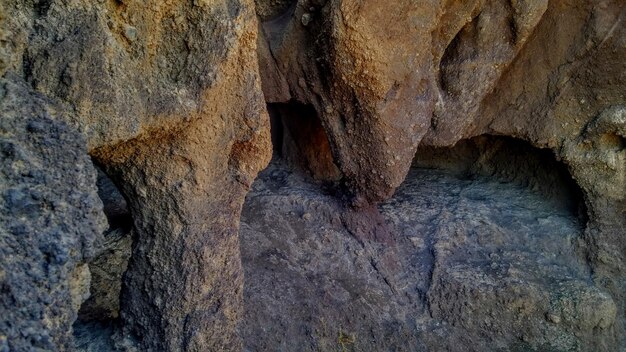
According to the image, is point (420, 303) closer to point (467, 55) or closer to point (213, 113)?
point (467, 55)

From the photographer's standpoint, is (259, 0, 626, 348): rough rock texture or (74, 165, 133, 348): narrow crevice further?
(259, 0, 626, 348): rough rock texture

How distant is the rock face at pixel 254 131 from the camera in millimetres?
1022

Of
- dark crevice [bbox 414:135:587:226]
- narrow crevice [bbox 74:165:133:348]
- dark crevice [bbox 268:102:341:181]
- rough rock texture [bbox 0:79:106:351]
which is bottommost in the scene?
narrow crevice [bbox 74:165:133:348]

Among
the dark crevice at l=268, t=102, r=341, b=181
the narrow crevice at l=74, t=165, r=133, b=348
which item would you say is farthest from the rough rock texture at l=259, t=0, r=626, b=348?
the narrow crevice at l=74, t=165, r=133, b=348

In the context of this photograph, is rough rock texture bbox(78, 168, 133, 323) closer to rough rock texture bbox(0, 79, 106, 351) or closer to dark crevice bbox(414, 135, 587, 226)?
rough rock texture bbox(0, 79, 106, 351)

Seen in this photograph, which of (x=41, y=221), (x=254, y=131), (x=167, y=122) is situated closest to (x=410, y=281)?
(x=254, y=131)

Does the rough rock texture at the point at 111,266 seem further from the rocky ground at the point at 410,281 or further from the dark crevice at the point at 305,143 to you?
the dark crevice at the point at 305,143

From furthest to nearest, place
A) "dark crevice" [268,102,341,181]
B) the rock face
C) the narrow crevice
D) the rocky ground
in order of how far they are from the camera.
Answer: "dark crevice" [268,102,341,181] < the rocky ground < the narrow crevice < the rock face

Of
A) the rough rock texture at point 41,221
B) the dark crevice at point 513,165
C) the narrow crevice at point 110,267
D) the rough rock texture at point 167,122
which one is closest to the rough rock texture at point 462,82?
the dark crevice at point 513,165

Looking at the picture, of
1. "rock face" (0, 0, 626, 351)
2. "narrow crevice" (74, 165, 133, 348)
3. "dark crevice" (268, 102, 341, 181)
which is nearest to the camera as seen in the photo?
"rock face" (0, 0, 626, 351)

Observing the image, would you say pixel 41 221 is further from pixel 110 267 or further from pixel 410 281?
pixel 410 281

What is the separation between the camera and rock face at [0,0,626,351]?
3.35 ft

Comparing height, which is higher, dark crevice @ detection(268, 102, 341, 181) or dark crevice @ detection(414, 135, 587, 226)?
dark crevice @ detection(414, 135, 587, 226)

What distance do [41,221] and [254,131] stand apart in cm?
73
